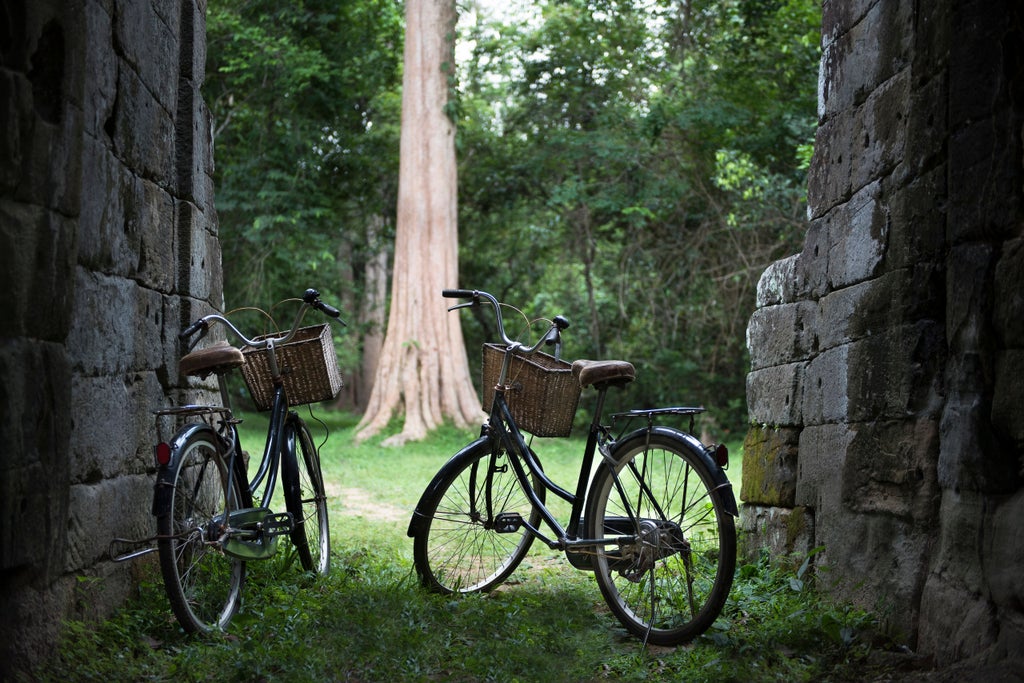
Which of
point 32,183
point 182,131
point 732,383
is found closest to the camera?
point 32,183

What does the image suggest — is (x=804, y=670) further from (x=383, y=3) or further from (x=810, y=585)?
(x=383, y=3)

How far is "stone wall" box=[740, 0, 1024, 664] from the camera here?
10.3 feet

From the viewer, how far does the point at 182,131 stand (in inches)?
192

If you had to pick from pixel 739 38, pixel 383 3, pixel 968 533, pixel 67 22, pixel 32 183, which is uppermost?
pixel 383 3

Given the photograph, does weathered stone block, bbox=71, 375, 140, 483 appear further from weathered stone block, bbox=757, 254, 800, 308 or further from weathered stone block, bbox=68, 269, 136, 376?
weathered stone block, bbox=757, 254, 800, 308

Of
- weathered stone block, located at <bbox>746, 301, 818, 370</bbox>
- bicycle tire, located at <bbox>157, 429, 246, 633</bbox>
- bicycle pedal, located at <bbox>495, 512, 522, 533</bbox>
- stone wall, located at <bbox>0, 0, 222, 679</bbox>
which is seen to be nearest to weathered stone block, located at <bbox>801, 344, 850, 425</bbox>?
weathered stone block, located at <bbox>746, 301, 818, 370</bbox>

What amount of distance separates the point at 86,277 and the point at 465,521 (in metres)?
1.96

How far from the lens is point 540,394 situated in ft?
14.3

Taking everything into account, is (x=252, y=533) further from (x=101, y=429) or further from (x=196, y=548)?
(x=101, y=429)

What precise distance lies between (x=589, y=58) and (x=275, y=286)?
6.09 meters

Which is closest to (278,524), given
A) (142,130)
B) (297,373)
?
(297,373)

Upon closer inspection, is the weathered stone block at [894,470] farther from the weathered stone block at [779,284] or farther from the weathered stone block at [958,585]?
the weathered stone block at [779,284]

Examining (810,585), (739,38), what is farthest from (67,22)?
(739,38)

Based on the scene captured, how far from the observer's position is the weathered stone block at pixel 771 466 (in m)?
4.78
